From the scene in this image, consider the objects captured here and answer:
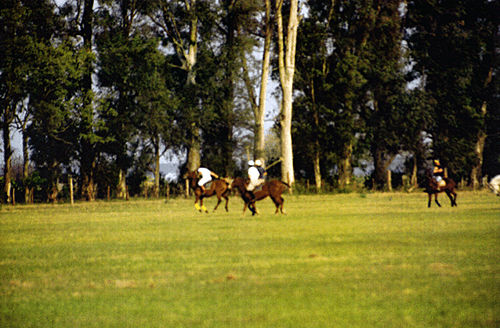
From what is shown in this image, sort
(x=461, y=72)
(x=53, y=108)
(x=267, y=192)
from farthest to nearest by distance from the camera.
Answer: (x=461, y=72), (x=53, y=108), (x=267, y=192)

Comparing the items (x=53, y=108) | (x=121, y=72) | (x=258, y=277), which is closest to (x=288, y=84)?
(x=121, y=72)

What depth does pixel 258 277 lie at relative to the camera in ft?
36.0

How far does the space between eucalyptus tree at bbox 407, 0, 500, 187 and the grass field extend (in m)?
39.7

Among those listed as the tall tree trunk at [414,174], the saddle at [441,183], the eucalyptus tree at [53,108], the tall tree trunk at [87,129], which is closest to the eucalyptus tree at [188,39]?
the tall tree trunk at [87,129]

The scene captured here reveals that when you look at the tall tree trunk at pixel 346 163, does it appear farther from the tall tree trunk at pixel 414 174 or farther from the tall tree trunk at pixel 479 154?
the tall tree trunk at pixel 479 154

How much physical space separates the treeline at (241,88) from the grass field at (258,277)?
2968 centimetres

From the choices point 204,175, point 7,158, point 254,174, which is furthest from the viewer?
point 7,158

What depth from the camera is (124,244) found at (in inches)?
679

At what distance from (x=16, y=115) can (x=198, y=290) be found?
134 feet

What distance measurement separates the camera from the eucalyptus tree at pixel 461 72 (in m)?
58.6

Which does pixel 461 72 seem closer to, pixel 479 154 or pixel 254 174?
pixel 479 154

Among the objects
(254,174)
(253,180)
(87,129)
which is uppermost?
(87,129)

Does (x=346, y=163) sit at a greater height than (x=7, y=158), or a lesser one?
lesser

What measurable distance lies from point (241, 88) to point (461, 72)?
53.6ft
